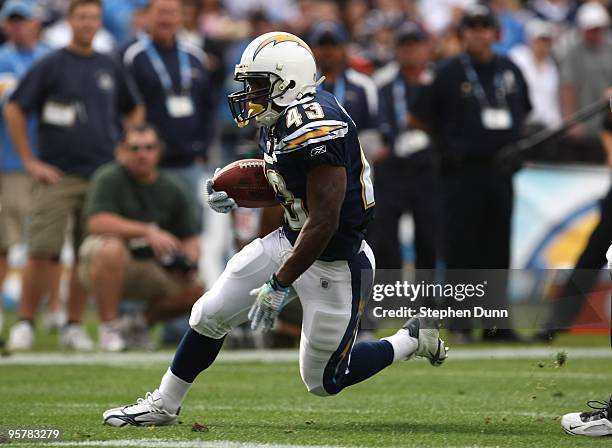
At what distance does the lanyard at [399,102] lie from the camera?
942cm

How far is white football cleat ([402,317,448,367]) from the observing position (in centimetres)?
523

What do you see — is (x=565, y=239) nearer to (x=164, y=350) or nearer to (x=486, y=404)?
(x=164, y=350)

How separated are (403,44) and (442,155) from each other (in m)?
0.98

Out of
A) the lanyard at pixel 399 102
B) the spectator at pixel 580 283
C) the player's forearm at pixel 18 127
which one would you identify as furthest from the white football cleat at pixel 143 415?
the lanyard at pixel 399 102

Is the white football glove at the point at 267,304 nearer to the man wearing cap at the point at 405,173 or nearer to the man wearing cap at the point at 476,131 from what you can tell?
the man wearing cap at the point at 476,131

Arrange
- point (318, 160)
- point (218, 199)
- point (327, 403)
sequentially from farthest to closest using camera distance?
point (327, 403)
point (218, 199)
point (318, 160)

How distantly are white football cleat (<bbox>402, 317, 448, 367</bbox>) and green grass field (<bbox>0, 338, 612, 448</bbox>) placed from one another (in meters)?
0.26

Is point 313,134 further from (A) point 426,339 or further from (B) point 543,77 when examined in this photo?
(B) point 543,77

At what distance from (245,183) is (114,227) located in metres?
3.41

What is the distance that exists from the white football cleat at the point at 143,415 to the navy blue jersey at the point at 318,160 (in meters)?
0.80

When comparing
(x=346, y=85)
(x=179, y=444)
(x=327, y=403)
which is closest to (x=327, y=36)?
(x=346, y=85)

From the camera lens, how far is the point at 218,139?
12.1 meters

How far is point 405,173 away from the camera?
9.26m

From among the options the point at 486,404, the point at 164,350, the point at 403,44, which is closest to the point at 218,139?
the point at 403,44
